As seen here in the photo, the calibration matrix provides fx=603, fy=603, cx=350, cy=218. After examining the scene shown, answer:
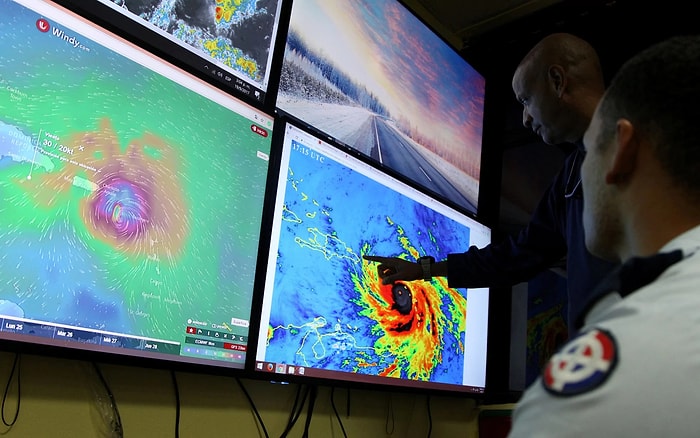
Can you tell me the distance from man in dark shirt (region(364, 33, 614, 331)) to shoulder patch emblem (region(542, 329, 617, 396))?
115cm

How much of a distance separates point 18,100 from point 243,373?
0.80m

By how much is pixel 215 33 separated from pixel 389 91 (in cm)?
79

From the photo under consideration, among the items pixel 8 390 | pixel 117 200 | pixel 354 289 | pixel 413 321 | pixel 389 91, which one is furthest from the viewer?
pixel 389 91

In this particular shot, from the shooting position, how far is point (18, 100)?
3.83 ft

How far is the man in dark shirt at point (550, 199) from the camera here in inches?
67.6

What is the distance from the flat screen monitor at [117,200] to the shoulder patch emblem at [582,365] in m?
0.98

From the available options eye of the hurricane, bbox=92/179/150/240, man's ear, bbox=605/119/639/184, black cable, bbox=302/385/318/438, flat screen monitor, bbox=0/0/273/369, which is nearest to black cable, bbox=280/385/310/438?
black cable, bbox=302/385/318/438

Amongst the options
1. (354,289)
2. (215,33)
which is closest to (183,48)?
(215,33)

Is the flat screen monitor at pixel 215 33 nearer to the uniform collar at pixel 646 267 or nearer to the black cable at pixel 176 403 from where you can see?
the black cable at pixel 176 403

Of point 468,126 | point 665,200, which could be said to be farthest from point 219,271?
point 468,126

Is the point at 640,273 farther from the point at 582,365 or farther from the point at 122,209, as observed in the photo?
Answer: the point at 122,209

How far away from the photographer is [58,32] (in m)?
1.25

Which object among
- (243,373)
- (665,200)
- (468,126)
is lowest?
(243,373)

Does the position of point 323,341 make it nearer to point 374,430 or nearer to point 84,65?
point 374,430
